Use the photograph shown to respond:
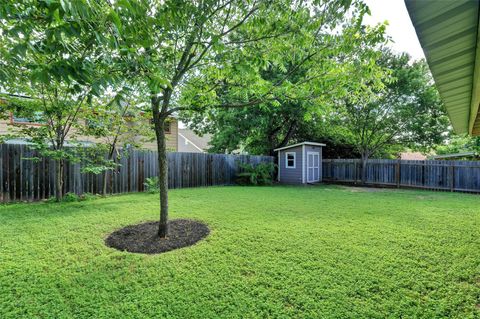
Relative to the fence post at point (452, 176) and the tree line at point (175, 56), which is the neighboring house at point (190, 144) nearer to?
the tree line at point (175, 56)

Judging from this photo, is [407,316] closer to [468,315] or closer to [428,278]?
[468,315]

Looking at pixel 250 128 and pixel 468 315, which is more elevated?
pixel 250 128

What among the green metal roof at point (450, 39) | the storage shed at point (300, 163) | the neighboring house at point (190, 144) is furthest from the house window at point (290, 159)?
the neighboring house at point (190, 144)

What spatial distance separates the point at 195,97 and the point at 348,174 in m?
11.5

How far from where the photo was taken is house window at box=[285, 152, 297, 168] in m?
13.1

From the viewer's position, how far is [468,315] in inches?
76.4

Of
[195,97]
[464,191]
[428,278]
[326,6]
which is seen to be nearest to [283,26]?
[326,6]

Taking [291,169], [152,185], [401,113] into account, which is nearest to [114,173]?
[152,185]

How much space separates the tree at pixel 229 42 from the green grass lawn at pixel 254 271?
45.7 inches

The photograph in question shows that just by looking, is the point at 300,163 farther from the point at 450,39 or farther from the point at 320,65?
the point at 450,39

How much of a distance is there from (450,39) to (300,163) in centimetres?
1150

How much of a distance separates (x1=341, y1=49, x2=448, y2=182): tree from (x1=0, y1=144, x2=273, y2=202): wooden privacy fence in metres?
5.76

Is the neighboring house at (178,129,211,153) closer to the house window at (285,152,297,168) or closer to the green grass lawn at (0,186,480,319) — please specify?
the house window at (285,152,297,168)

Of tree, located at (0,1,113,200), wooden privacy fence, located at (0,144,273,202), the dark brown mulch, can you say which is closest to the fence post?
wooden privacy fence, located at (0,144,273,202)
